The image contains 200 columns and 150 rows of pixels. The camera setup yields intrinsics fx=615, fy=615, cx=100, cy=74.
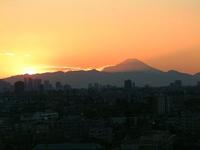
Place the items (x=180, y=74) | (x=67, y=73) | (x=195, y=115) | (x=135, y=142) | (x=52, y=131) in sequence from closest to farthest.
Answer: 1. (x=135, y=142)
2. (x=52, y=131)
3. (x=195, y=115)
4. (x=67, y=73)
5. (x=180, y=74)

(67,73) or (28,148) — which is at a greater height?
(67,73)

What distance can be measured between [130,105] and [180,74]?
115 metres

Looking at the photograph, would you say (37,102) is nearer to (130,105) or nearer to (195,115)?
(130,105)

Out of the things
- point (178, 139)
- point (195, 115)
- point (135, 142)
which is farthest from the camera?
point (195, 115)

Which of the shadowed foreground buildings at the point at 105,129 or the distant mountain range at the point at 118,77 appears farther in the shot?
the distant mountain range at the point at 118,77

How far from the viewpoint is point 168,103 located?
50.0 metres

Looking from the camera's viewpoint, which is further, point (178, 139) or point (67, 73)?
point (67, 73)

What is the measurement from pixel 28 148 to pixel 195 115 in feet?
48.1

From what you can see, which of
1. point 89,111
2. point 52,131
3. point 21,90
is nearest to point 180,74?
point 21,90

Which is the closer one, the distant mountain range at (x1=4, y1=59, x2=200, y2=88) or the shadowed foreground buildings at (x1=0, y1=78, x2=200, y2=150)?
the shadowed foreground buildings at (x1=0, y1=78, x2=200, y2=150)

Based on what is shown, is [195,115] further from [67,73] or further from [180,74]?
[180,74]

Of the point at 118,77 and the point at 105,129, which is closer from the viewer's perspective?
the point at 105,129

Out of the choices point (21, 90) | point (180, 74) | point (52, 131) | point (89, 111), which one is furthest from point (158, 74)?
point (52, 131)

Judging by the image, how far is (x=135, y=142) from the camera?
22.4 m
